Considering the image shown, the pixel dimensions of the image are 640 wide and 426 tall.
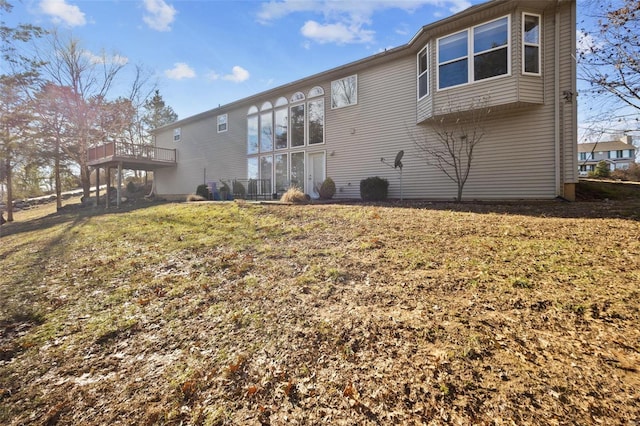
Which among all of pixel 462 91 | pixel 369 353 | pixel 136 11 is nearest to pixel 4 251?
pixel 136 11

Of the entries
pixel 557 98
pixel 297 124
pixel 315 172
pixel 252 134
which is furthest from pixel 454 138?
pixel 252 134

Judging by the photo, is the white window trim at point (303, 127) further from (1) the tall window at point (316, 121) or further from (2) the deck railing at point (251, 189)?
(2) the deck railing at point (251, 189)

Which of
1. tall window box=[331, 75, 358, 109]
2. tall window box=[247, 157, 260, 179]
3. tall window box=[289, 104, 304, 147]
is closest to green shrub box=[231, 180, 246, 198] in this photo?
tall window box=[247, 157, 260, 179]

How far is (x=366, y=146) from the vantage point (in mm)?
11555

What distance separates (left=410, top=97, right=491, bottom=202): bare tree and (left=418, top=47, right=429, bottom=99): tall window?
3.53 ft

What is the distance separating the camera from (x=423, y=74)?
993cm

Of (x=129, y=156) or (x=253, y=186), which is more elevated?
(x=129, y=156)

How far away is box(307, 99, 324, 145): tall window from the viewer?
13.0 meters

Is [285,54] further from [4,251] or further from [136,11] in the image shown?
[4,251]

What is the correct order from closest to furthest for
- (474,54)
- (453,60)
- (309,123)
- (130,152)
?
(474,54)
(453,60)
(309,123)
(130,152)

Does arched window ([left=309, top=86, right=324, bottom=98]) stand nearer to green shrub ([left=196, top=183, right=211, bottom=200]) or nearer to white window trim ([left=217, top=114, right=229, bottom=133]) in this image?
white window trim ([left=217, top=114, right=229, bottom=133])

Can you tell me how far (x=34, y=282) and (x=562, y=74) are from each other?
13.2 meters

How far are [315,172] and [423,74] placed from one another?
229 inches

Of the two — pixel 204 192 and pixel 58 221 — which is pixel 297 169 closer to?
pixel 204 192
